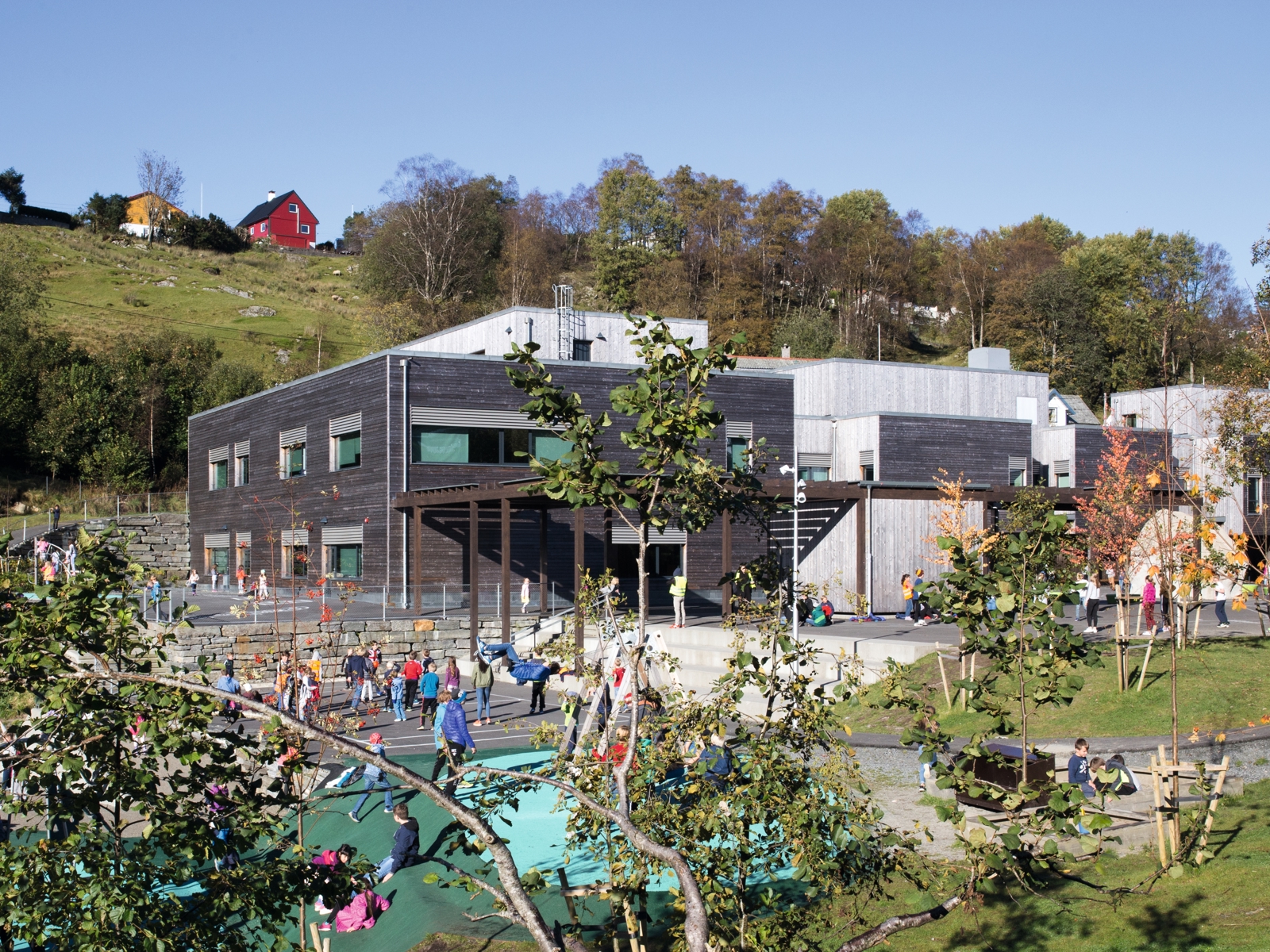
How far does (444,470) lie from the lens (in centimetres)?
3622

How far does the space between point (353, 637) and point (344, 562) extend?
8607 millimetres

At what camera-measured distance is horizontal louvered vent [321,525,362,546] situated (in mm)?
37219

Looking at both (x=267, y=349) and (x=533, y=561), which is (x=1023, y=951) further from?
(x=267, y=349)

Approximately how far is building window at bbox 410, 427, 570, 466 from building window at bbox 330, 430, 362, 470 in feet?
8.77

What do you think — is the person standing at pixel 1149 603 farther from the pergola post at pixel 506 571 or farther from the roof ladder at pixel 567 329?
the roof ladder at pixel 567 329

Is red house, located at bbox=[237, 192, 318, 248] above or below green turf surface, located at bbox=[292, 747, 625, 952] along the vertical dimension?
above

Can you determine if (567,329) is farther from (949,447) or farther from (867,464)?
(949,447)

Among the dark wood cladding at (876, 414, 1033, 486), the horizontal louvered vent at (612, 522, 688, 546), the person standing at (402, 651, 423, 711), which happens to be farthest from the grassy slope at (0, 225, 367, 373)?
the person standing at (402, 651, 423, 711)

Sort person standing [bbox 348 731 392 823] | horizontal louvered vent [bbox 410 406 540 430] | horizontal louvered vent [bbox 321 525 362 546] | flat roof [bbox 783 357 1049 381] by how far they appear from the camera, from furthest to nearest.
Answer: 1. flat roof [bbox 783 357 1049 381]
2. horizontal louvered vent [bbox 321 525 362 546]
3. horizontal louvered vent [bbox 410 406 540 430]
4. person standing [bbox 348 731 392 823]

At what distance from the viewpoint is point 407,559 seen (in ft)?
117

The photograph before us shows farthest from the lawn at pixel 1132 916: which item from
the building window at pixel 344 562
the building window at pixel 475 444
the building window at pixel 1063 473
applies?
the building window at pixel 1063 473

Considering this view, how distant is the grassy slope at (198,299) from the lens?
76.2 meters

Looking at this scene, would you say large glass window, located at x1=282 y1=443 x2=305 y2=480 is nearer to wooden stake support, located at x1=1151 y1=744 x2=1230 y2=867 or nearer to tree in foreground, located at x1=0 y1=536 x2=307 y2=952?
wooden stake support, located at x1=1151 y1=744 x2=1230 y2=867

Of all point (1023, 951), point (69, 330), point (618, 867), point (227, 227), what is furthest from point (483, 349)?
point (227, 227)
